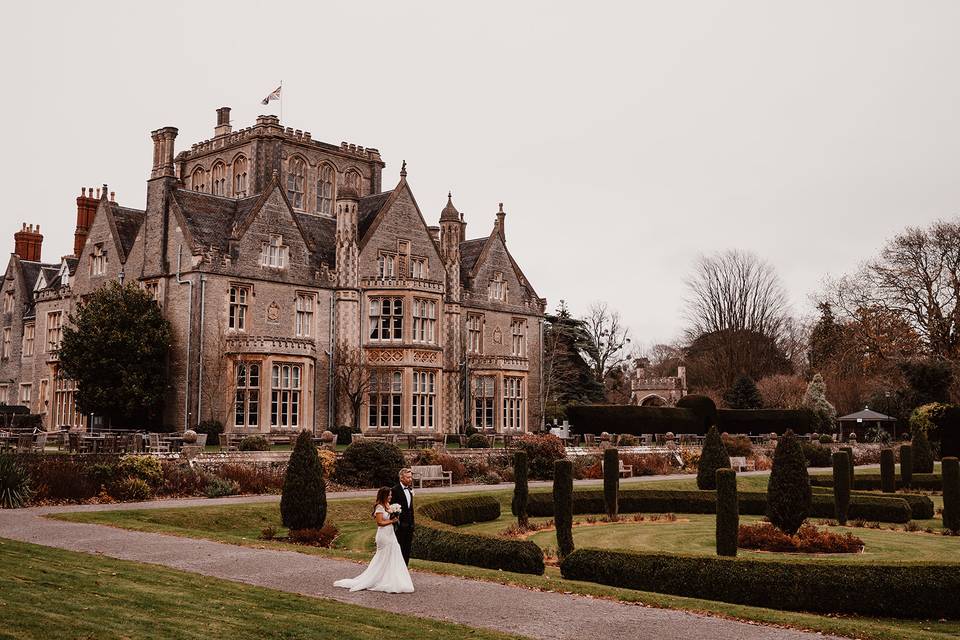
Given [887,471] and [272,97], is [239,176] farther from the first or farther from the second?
[887,471]

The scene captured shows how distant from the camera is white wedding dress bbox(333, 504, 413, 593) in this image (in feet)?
43.5

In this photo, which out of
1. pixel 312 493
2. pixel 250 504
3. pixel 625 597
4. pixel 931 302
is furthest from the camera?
pixel 931 302

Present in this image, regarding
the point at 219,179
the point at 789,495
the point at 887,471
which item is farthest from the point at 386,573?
the point at 219,179

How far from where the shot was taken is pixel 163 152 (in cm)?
4416

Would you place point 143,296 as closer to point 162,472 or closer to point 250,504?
point 162,472

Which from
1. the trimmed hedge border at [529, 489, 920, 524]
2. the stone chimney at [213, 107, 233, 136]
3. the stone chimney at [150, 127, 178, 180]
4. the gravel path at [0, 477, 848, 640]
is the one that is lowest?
the trimmed hedge border at [529, 489, 920, 524]

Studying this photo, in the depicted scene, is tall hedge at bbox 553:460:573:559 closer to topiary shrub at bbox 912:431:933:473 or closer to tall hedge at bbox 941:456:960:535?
tall hedge at bbox 941:456:960:535

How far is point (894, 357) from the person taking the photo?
5791cm

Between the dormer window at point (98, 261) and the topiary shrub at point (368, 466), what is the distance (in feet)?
68.8

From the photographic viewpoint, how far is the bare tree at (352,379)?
45.1m

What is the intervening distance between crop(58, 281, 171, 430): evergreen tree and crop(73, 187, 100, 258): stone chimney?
12971 millimetres

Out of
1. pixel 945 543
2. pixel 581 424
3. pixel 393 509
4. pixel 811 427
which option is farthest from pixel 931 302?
pixel 393 509

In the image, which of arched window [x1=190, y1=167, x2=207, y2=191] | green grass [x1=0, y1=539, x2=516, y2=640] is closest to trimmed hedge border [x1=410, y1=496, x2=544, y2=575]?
green grass [x1=0, y1=539, x2=516, y2=640]

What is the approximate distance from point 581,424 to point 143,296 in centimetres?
2510
